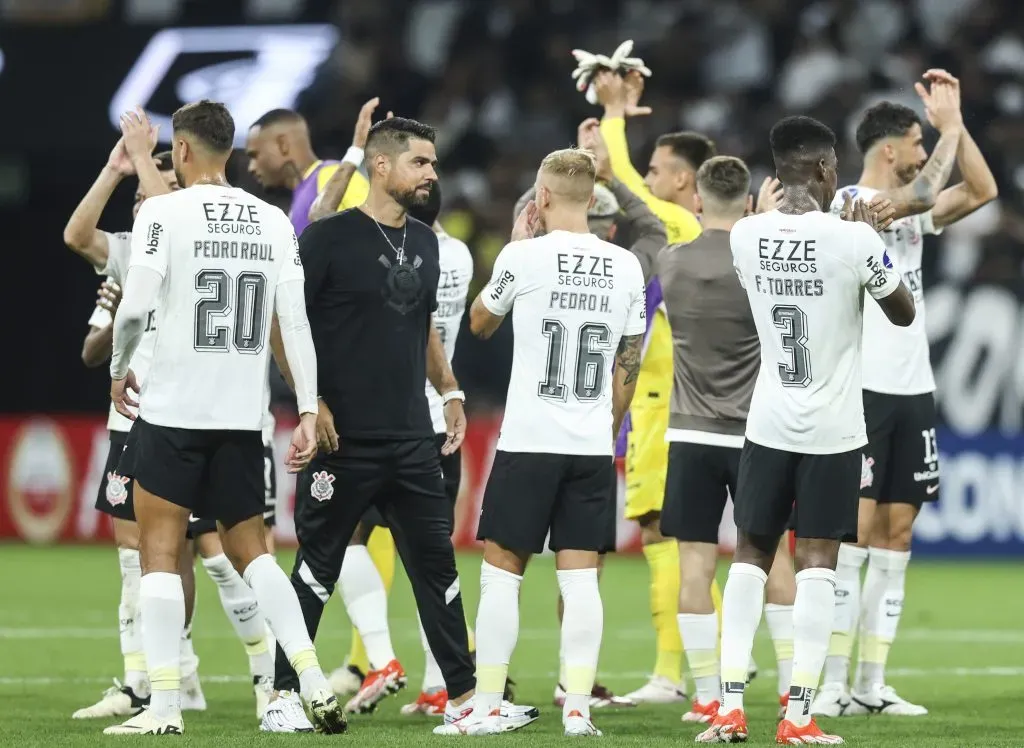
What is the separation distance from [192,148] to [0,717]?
288cm

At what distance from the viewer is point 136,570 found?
30.0ft

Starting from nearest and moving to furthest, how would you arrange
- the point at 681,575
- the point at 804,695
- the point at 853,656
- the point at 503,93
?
the point at 804,695 < the point at 681,575 < the point at 853,656 < the point at 503,93

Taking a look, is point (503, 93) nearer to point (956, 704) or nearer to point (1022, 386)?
point (1022, 386)

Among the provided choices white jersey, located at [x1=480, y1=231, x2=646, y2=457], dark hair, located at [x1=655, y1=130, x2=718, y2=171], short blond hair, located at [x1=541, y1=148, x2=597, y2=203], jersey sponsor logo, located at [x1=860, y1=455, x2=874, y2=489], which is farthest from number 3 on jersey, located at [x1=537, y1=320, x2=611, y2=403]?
dark hair, located at [x1=655, y1=130, x2=718, y2=171]

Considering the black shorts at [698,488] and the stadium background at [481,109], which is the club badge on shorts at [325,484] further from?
the stadium background at [481,109]

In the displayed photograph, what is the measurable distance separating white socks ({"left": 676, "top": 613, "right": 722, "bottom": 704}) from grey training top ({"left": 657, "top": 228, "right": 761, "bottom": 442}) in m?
0.88

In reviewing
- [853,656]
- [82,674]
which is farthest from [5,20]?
[853,656]

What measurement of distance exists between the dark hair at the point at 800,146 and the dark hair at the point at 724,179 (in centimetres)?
110

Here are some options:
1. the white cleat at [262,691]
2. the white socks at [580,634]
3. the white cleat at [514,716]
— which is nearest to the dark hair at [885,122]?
the white socks at [580,634]

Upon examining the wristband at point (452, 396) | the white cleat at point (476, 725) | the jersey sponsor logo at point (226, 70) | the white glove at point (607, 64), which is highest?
the jersey sponsor logo at point (226, 70)

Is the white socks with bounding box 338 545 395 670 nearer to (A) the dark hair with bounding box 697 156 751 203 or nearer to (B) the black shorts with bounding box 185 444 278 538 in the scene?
(B) the black shorts with bounding box 185 444 278 538

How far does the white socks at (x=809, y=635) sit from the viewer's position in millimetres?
7629

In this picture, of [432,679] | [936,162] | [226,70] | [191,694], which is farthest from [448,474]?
[226,70]

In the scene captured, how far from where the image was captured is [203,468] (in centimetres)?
777
